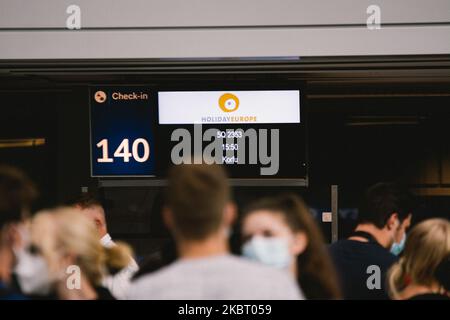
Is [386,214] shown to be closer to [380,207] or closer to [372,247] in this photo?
[380,207]

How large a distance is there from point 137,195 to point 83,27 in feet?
5.81

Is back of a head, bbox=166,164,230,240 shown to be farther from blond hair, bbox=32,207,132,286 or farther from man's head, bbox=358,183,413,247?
man's head, bbox=358,183,413,247

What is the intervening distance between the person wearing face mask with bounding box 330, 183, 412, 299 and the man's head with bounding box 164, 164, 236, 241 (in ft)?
2.98

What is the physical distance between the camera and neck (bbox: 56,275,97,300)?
2484 millimetres

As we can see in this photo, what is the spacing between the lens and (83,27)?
3.06 metres

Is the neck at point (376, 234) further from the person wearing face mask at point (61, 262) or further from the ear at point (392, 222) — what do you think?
the person wearing face mask at point (61, 262)

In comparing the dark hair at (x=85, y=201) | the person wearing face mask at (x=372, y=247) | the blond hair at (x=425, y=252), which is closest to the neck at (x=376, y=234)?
the person wearing face mask at (x=372, y=247)

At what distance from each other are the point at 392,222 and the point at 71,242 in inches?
57.4

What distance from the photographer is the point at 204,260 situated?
199cm

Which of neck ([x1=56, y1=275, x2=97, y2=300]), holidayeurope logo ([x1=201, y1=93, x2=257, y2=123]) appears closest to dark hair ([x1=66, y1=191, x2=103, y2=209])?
holidayeurope logo ([x1=201, y1=93, x2=257, y2=123])

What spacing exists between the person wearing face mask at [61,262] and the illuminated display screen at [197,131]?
3.20ft

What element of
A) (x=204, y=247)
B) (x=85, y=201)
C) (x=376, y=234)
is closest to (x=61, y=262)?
(x=204, y=247)

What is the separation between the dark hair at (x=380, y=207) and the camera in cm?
301
